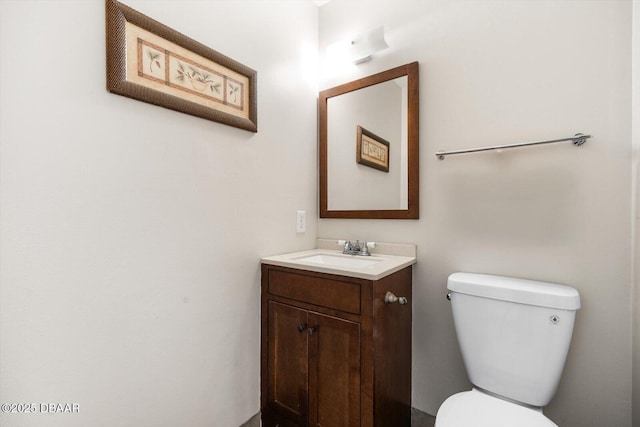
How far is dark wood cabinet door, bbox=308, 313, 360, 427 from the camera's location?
1130mm

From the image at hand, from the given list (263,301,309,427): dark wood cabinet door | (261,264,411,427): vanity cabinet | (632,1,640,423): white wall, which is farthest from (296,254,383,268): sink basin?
(632,1,640,423): white wall

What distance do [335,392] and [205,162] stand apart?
113 centimetres

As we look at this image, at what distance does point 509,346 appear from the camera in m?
1.08

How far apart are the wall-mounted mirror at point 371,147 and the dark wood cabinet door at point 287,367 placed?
71cm

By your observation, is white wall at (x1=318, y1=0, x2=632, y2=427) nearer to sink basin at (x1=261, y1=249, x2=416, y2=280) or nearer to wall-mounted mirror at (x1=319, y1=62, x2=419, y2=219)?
wall-mounted mirror at (x1=319, y1=62, x2=419, y2=219)

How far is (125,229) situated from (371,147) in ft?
4.22

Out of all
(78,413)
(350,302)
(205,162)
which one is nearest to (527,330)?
(350,302)

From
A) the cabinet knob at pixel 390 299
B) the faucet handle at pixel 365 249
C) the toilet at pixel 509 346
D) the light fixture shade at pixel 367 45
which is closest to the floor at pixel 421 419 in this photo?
the toilet at pixel 509 346

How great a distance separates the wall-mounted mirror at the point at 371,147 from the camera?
151 cm

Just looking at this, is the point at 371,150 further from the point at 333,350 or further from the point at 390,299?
the point at 333,350

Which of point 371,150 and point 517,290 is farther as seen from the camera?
point 371,150

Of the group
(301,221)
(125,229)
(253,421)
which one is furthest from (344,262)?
(125,229)

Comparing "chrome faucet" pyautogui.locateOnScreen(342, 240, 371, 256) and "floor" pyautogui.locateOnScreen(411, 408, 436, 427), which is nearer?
"floor" pyautogui.locateOnScreen(411, 408, 436, 427)

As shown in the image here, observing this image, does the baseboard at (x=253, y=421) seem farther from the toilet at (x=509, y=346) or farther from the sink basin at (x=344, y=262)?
the toilet at (x=509, y=346)
